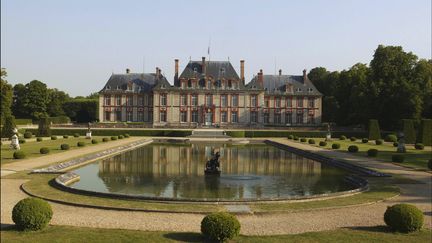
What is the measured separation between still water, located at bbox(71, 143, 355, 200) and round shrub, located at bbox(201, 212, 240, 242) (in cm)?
389

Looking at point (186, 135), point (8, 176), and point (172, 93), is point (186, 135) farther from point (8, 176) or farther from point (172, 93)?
point (8, 176)

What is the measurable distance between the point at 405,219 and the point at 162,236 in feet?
13.8

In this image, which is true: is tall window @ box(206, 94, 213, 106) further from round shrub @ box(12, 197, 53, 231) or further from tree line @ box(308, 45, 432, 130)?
round shrub @ box(12, 197, 53, 231)

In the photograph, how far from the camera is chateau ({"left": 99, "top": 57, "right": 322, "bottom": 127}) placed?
175 ft

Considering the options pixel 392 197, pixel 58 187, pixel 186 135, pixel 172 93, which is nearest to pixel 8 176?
pixel 58 187

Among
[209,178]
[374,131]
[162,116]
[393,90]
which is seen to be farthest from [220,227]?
[162,116]

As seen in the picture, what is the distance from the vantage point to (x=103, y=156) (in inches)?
888

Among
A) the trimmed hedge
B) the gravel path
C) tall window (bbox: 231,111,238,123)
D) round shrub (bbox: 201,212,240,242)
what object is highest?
tall window (bbox: 231,111,238,123)

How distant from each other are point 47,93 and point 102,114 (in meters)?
8.55

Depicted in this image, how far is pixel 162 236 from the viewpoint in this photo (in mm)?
8023

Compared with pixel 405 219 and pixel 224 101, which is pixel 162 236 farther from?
pixel 224 101

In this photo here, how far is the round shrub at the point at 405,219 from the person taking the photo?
8.23 metres

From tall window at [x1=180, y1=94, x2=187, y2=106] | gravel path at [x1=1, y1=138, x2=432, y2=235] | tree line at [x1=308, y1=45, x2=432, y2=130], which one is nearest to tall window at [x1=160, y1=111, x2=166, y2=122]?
tall window at [x1=180, y1=94, x2=187, y2=106]

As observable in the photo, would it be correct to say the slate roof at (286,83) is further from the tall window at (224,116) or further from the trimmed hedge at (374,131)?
the trimmed hedge at (374,131)
